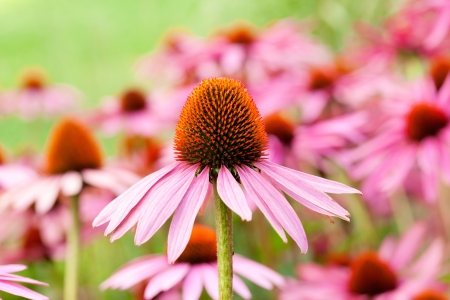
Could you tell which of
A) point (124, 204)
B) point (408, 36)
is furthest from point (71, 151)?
point (408, 36)

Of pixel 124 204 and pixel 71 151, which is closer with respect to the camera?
pixel 124 204

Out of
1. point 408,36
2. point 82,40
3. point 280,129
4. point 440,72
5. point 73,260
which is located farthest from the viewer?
point 82,40

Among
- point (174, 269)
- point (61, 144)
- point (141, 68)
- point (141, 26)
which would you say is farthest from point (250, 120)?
point (141, 26)

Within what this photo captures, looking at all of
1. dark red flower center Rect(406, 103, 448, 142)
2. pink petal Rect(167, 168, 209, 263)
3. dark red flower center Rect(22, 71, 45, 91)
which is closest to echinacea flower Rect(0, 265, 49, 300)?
pink petal Rect(167, 168, 209, 263)

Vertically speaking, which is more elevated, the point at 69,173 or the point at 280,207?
the point at 69,173

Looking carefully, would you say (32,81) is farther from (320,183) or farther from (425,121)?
(320,183)

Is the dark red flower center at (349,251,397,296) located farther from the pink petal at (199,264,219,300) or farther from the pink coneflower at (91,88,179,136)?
the pink coneflower at (91,88,179,136)

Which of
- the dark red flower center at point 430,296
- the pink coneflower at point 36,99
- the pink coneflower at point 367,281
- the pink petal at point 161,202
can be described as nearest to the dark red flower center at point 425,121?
the pink coneflower at point 367,281
